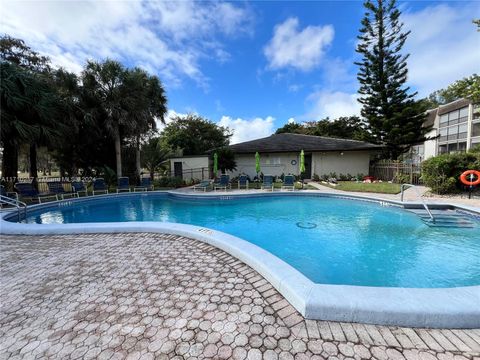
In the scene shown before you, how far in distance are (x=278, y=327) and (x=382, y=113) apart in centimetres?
2136

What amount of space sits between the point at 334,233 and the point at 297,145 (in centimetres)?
1452

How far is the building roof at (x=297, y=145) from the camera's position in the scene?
18.4 metres

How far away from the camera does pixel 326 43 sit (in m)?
11.8

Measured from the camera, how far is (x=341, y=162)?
750 inches

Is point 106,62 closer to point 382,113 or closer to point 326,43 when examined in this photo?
point 326,43

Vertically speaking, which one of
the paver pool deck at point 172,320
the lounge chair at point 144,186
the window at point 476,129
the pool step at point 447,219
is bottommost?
the pool step at point 447,219

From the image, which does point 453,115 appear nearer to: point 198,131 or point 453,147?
point 453,147

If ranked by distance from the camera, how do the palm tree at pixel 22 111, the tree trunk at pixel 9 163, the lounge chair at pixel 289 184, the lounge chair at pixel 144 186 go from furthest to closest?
the lounge chair at pixel 144 186
the lounge chair at pixel 289 184
the tree trunk at pixel 9 163
the palm tree at pixel 22 111

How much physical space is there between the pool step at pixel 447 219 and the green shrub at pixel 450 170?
10.2 ft

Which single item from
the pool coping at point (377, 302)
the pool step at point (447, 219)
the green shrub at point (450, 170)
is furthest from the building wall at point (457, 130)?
the pool coping at point (377, 302)

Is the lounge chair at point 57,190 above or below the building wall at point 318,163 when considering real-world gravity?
below

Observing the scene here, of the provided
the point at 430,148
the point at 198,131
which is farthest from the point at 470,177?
the point at 198,131

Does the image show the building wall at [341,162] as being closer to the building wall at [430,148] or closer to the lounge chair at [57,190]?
the building wall at [430,148]

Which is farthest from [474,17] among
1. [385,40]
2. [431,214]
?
[431,214]
